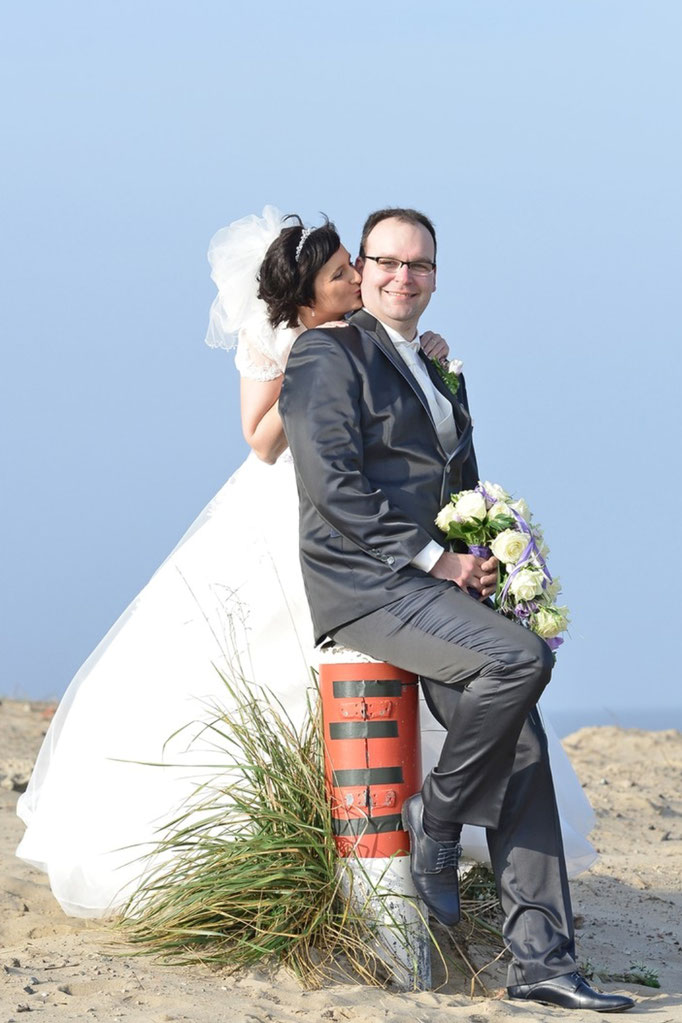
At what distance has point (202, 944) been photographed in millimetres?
4500

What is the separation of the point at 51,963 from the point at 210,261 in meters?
2.80

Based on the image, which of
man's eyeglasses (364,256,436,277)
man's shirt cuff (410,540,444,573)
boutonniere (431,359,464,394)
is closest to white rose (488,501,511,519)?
man's shirt cuff (410,540,444,573)

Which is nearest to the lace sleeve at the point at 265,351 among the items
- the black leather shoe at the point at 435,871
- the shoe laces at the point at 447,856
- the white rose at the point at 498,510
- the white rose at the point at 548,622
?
the white rose at the point at 498,510

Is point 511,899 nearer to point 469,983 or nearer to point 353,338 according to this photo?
point 469,983

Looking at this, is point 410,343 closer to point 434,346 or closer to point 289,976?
point 434,346

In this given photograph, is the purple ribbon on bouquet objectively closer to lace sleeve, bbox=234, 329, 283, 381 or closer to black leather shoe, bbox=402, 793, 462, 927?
black leather shoe, bbox=402, 793, 462, 927

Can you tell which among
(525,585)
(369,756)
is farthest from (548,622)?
(369,756)

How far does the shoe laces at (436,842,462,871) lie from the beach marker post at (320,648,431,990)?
16 cm

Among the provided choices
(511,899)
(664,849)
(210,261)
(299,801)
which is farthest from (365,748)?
(664,849)

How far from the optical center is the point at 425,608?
4305 mm

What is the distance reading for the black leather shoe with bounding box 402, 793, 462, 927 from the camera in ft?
14.3

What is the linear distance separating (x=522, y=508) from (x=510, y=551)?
0.26 metres

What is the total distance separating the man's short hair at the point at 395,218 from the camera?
15.5 feet

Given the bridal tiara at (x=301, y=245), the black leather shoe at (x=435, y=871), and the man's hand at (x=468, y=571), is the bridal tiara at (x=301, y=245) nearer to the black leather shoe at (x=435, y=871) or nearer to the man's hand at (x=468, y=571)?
the man's hand at (x=468, y=571)
